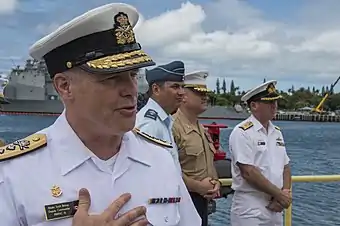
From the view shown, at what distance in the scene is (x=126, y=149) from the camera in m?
1.49

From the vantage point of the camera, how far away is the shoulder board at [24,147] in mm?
1385

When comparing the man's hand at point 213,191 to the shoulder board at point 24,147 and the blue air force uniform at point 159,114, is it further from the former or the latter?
the shoulder board at point 24,147

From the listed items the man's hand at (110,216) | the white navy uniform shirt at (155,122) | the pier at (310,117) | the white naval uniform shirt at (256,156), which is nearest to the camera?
the man's hand at (110,216)

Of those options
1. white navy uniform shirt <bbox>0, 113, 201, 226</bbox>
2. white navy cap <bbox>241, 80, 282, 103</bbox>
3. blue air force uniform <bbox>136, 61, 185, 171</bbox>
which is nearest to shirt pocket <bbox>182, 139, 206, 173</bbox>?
blue air force uniform <bbox>136, 61, 185, 171</bbox>


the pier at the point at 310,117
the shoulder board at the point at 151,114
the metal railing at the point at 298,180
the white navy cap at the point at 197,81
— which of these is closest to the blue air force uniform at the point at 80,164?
the shoulder board at the point at 151,114

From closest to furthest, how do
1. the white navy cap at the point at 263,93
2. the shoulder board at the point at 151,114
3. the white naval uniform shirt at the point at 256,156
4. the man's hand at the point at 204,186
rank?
the shoulder board at the point at 151,114, the man's hand at the point at 204,186, the white naval uniform shirt at the point at 256,156, the white navy cap at the point at 263,93

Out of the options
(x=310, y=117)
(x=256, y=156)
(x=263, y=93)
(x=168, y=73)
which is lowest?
(x=310, y=117)

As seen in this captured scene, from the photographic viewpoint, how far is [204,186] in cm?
328

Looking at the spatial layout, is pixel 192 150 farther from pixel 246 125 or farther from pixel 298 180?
pixel 298 180

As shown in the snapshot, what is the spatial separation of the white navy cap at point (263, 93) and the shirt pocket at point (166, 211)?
237 centimetres

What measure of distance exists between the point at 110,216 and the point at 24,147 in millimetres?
327

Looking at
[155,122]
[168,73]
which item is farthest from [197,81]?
[155,122]

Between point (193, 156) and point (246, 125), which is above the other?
point (246, 125)

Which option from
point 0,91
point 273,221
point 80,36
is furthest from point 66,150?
point 0,91
